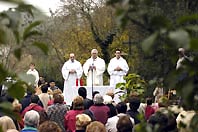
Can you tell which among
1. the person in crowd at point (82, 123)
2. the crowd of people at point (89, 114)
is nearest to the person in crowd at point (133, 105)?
the crowd of people at point (89, 114)

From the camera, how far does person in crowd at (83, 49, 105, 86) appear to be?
1841 centimetres

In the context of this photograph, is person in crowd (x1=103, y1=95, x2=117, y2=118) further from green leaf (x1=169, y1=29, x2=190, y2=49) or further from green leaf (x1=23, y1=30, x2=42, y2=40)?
green leaf (x1=169, y1=29, x2=190, y2=49)

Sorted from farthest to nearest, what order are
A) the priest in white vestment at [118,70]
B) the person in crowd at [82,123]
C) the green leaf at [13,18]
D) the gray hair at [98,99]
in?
the priest in white vestment at [118,70], the gray hair at [98,99], the person in crowd at [82,123], the green leaf at [13,18]

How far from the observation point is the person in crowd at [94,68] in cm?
1841

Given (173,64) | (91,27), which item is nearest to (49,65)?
Answer: (91,27)

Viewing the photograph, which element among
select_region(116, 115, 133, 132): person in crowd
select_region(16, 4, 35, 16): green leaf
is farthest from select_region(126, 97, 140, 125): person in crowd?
select_region(16, 4, 35, 16): green leaf

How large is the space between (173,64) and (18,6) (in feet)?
→ 1.85

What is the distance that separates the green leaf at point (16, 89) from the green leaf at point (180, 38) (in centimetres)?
48

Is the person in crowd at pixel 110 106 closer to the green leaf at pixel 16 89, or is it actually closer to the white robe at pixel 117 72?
the green leaf at pixel 16 89

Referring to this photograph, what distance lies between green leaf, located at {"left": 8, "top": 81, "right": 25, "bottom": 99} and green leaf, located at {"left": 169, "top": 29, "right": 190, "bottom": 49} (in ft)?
1.57

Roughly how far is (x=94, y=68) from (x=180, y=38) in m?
17.2

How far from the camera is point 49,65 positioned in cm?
4175

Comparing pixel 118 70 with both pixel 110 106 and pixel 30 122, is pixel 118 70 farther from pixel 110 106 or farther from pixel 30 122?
pixel 30 122

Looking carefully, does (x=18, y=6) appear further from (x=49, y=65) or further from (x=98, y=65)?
(x=49, y=65)
